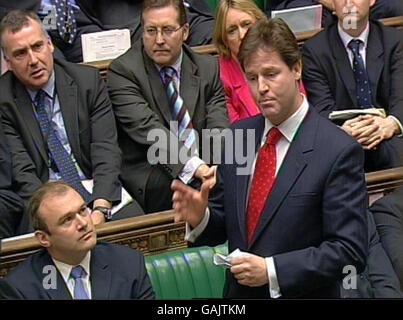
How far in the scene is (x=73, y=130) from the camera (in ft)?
6.73

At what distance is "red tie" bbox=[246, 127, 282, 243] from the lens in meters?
1.43

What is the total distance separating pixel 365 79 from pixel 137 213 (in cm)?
62

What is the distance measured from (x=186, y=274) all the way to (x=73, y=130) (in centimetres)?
42

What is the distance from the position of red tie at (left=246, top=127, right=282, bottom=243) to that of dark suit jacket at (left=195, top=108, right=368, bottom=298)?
0.04 ft

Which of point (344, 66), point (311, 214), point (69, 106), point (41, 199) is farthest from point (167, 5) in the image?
point (311, 214)

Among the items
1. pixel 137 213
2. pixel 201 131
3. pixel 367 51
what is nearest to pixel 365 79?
pixel 367 51

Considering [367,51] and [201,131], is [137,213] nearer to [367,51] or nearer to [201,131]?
[201,131]

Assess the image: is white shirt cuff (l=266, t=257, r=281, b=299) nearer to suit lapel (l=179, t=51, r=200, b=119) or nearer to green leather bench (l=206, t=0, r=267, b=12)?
suit lapel (l=179, t=51, r=200, b=119)

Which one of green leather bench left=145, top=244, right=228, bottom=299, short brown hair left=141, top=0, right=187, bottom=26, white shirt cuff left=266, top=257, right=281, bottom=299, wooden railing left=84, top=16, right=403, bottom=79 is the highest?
short brown hair left=141, top=0, right=187, bottom=26

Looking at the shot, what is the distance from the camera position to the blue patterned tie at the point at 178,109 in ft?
7.00

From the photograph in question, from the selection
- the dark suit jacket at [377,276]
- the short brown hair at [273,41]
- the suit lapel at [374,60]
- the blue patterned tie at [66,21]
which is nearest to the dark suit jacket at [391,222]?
the dark suit jacket at [377,276]

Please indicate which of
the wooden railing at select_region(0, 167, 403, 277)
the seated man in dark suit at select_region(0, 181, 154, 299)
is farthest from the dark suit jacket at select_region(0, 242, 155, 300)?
the wooden railing at select_region(0, 167, 403, 277)

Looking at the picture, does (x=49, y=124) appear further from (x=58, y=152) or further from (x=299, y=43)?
(x=299, y=43)

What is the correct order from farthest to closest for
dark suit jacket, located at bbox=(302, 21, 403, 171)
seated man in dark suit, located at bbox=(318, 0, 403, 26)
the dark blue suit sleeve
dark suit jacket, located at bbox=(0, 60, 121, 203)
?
seated man in dark suit, located at bbox=(318, 0, 403, 26), dark suit jacket, located at bbox=(302, 21, 403, 171), dark suit jacket, located at bbox=(0, 60, 121, 203), the dark blue suit sleeve
